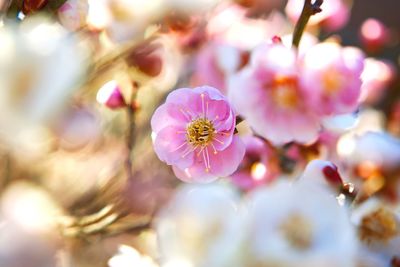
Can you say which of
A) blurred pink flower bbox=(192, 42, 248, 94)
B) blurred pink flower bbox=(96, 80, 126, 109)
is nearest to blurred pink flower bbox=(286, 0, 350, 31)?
blurred pink flower bbox=(192, 42, 248, 94)

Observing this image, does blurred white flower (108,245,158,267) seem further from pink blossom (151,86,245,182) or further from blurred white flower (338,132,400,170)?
blurred white flower (338,132,400,170)

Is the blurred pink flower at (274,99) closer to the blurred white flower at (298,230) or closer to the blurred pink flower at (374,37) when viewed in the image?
the blurred white flower at (298,230)

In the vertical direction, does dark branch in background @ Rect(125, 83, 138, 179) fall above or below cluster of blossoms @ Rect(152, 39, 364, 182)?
below

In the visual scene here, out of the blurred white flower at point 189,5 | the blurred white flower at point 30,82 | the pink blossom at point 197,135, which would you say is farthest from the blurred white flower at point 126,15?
the blurred white flower at point 30,82

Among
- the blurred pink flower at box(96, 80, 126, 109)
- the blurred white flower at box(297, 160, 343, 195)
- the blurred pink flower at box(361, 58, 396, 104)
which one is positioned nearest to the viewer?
the blurred white flower at box(297, 160, 343, 195)

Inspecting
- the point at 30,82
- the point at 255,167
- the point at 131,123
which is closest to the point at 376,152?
the point at 255,167

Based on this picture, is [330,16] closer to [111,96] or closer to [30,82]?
[111,96]

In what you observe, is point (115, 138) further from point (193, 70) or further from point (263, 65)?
point (263, 65)

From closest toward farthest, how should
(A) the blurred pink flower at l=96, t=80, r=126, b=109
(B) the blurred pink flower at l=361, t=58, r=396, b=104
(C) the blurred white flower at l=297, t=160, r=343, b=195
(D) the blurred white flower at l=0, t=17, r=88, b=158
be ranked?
(D) the blurred white flower at l=0, t=17, r=88, b=158, (C) the blurred white flower at l=297, t=160, r=343, b=195, (A) the blurred pink flower at l=96, t=80, r=126, b=109, (B) the blurred pink flower at l=361, t=58, r=396, b=104
